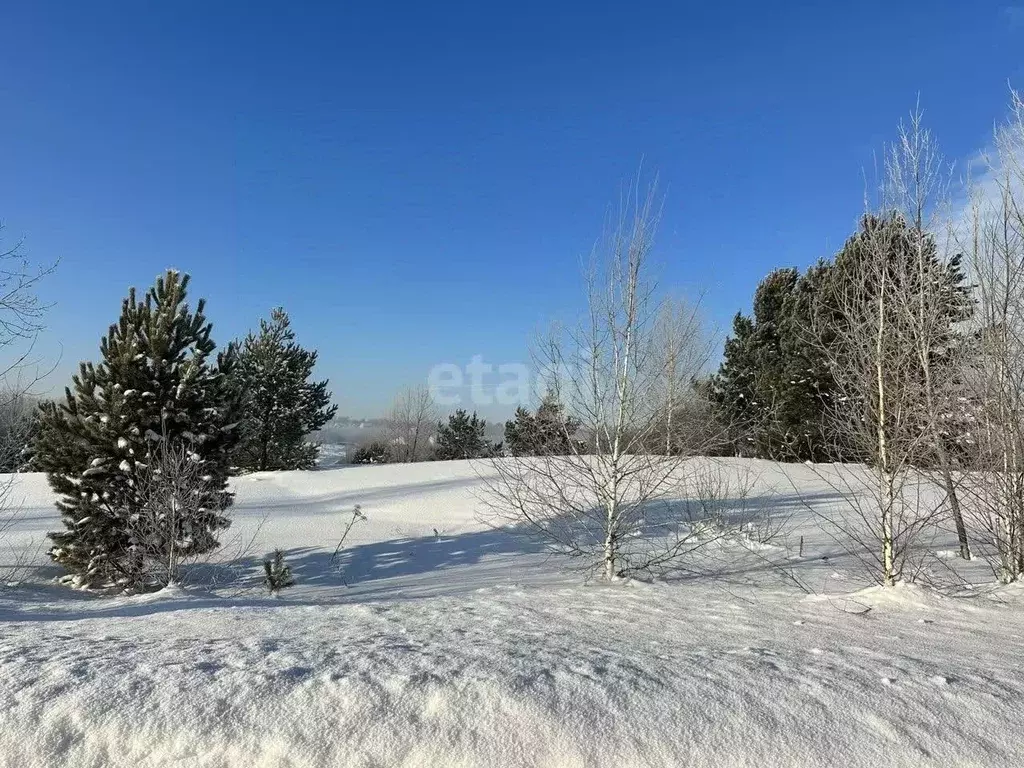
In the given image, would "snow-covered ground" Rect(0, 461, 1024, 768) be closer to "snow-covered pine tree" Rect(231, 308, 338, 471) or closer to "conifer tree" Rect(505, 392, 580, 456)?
"conifer tree" Rect(505, 392, 580, 456)

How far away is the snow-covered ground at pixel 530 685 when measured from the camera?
9.05ft

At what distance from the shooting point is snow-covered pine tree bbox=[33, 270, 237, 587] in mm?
12664

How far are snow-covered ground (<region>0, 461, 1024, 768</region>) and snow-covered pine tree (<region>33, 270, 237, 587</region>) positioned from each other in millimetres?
7662

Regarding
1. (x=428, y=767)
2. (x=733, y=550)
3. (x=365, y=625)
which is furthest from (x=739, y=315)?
(x=428, y=767)

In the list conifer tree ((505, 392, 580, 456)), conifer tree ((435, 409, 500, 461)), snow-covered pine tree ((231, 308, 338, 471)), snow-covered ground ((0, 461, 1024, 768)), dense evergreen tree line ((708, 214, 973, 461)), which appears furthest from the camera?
conifer tree ((435, 409, 500, 461))

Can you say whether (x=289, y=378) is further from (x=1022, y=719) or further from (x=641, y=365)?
(x=1022, y=719)

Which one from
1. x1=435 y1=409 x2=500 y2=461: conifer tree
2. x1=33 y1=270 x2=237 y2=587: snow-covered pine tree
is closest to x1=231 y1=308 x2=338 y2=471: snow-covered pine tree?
x1=435 y1=409 x2=500 y2=461: conifer tree

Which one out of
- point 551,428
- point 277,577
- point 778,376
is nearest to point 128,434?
point 277,577

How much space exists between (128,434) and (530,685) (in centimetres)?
1222

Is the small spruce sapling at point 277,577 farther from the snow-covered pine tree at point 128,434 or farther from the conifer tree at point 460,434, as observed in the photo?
the conifer tree at point 460,434

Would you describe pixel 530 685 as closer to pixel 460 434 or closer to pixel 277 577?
pixel 277 577

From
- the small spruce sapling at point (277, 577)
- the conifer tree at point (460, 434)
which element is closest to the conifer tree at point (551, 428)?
the small spruce sapling at point (277, 577)

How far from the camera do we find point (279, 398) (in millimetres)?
30078

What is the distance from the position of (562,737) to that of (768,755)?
2.83ft
